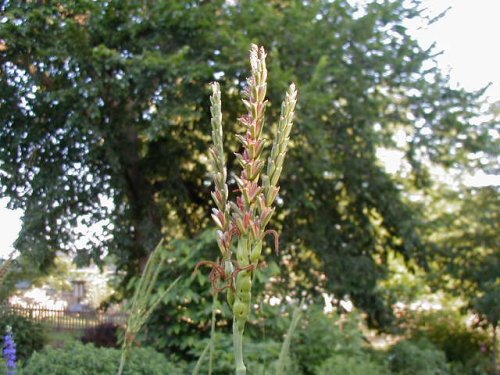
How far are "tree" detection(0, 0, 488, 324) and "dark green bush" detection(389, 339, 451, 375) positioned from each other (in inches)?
84.4

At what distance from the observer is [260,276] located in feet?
23.8

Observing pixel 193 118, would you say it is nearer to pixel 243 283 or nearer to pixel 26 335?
pixel 26 335

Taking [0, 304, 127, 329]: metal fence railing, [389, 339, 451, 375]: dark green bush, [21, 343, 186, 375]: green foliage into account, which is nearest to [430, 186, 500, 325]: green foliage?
[389, 339, 451, 375]: dark green bush

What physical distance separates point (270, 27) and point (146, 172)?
3.49m

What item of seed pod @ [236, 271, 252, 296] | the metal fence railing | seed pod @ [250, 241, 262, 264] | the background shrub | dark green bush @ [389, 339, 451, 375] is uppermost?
the metal fence railing

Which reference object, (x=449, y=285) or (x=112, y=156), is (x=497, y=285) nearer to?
(x=449, y=285)

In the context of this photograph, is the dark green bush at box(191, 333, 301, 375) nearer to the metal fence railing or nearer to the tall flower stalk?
the tall flower stalk

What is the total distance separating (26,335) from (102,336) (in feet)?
4.39

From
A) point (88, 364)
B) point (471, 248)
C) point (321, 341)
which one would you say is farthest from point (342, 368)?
point (471, 248)

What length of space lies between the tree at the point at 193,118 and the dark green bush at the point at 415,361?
7.04 ft

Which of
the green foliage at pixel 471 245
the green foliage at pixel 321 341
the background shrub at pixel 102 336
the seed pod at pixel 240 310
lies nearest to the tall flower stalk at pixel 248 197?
the seed pod at pixel 240 310

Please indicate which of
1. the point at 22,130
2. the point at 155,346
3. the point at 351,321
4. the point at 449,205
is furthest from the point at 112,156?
the point at 449,205

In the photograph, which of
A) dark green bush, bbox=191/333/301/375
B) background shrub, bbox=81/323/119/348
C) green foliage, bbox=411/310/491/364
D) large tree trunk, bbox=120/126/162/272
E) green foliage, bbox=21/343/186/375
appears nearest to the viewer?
green foliage, bbox=21/343/186/375

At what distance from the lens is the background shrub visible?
10627 mm
